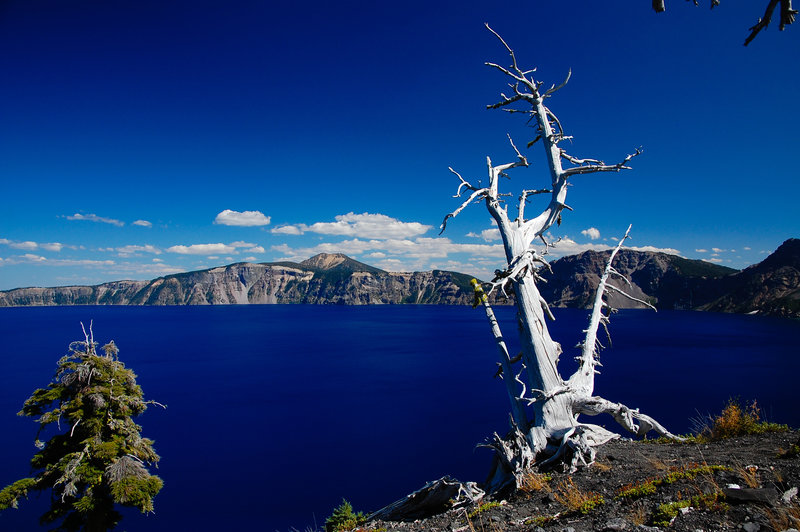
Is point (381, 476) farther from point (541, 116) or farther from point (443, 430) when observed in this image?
point (541, 116)

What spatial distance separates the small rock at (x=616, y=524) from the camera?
4250mm

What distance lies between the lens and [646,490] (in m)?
4.90

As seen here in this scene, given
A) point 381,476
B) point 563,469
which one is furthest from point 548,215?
point 381,476

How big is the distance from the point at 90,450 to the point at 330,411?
109 ft

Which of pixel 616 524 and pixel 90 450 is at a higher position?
pixel 616 524

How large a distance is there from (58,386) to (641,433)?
750 inches

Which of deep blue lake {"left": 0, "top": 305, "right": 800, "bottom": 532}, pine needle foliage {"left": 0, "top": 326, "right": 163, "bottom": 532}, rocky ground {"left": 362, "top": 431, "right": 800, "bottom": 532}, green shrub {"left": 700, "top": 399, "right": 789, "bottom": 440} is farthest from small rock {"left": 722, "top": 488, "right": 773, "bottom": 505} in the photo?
deep blue lake {"left": 0, "top": 305, "right": 800, "bottom": 532}

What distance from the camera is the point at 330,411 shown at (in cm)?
4625

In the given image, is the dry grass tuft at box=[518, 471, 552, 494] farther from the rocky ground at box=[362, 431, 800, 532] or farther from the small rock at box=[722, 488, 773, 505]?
the small rock at box=[722, 488, 773, 505]

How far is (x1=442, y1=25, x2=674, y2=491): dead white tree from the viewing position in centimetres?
652

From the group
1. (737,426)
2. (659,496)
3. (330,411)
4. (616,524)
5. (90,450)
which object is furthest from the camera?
(330,411)

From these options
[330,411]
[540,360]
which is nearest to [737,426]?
[540,360]

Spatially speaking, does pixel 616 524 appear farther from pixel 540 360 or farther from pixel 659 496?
pixel 540 360

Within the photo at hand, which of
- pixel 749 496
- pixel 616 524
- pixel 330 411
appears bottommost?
pixel 330 411
